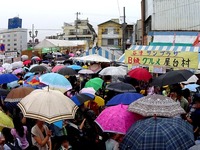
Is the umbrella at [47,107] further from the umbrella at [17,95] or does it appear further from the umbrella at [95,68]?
A: the umbrella at [95,68]

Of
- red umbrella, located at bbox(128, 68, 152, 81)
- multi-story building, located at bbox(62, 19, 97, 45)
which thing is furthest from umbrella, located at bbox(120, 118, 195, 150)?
multi-story building, located at bbox(62, 19, 97, 45)

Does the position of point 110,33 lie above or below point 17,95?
above

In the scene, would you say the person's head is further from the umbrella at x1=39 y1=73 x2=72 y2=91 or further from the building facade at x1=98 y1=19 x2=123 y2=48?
the building facade at x1=98 y1=19 x2=123 y2=48

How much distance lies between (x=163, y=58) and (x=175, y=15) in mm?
8229

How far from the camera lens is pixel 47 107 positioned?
17.1 feet

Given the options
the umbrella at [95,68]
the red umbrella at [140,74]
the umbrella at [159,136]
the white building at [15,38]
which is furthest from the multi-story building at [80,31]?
the umbrella at [159,136]

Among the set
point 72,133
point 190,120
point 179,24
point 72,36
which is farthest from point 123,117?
point 72,36

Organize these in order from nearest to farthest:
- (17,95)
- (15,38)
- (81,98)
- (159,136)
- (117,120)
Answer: (159,136)
(117,120)
(81,98)
(17,95)
(15,38)

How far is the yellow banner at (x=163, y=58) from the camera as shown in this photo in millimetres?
9992

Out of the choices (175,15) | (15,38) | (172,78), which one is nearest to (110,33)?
(15,38)

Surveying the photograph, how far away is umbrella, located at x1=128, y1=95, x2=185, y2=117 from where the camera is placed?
505 centimetres

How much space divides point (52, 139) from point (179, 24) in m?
13.6

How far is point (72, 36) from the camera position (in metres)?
87.6

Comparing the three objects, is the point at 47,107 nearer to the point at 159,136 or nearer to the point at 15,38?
the point at 159,136
